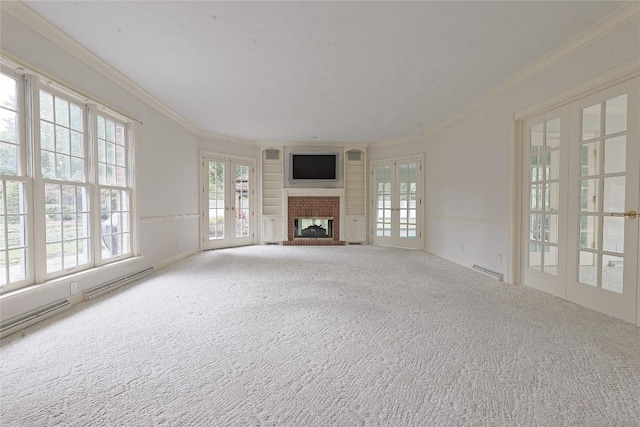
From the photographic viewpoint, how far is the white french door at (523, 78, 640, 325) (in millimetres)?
2611

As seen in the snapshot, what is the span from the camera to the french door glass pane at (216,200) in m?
6.96

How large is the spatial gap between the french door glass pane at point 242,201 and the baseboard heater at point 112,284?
320 centimetres

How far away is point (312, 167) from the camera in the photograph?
7.80 m

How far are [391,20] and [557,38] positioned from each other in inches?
61.9

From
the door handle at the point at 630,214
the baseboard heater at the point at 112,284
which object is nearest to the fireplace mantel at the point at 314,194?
the baseboard heater at the point at 112,284

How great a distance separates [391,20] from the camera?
2635 mm

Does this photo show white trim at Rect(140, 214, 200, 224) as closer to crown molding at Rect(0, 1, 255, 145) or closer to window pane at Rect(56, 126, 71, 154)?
window pane at Rect(56, 126, 71, 154)

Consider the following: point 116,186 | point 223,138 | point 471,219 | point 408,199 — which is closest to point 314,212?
point 408,199

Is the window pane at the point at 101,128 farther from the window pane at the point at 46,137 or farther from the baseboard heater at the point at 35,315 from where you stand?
the baseboard heater at the point at 35,315

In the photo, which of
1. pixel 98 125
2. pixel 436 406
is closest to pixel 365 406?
pixel 436 406

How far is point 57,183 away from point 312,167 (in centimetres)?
539

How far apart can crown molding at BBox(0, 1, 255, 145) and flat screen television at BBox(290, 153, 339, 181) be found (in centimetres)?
317

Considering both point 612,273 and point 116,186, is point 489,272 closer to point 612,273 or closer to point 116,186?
point 612,273

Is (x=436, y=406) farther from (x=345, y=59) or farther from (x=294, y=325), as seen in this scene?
(x=345, y=59)
